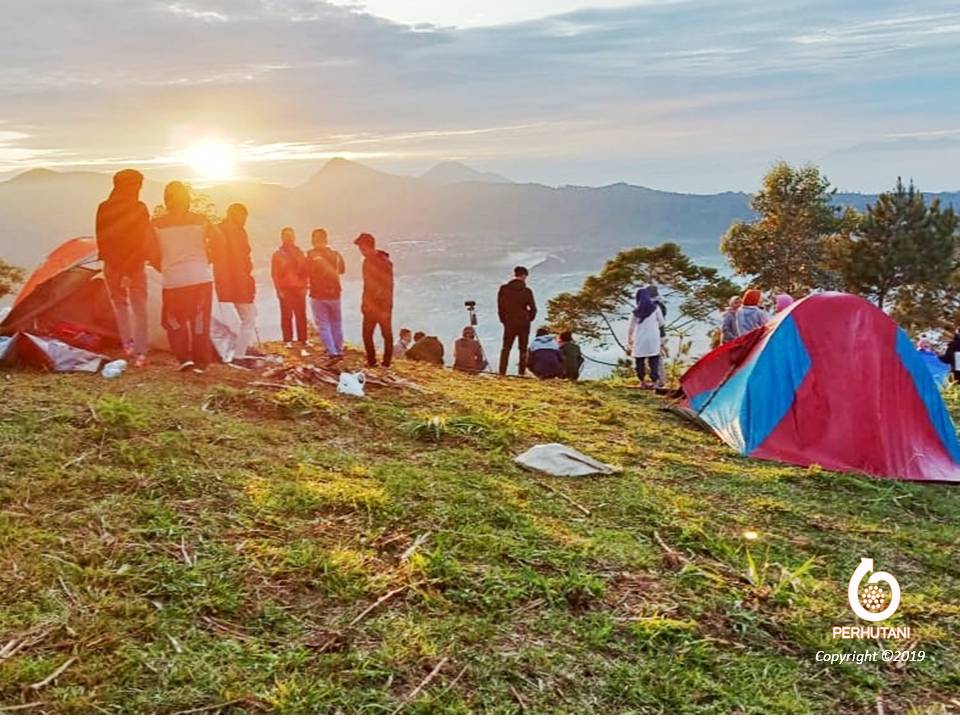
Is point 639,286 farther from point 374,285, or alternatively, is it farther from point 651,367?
point 374,285

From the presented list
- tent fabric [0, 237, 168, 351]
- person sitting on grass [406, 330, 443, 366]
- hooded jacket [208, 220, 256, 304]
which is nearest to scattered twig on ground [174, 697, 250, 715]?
tent fabric [0, 237, 168, 351]

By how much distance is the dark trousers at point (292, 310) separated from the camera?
1105 centimetres

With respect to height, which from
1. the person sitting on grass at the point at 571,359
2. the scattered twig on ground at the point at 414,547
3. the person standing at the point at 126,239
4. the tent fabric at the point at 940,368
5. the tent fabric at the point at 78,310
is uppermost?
the person standing at the point at 126,239

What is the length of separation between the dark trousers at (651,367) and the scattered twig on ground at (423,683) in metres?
8.72

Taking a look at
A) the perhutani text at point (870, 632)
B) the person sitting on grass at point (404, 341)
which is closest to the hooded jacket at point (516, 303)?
the person sitting on grass at point (404, 341)

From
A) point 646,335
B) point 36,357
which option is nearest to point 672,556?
point 36,357

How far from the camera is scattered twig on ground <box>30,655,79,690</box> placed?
257 cm

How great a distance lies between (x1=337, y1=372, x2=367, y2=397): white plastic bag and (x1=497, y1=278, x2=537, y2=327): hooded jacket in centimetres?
413

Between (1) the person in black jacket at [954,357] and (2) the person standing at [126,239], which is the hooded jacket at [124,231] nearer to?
(2) the person standing at [126,239]

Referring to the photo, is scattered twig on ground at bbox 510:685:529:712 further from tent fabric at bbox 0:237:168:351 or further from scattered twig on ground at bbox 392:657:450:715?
tent fabric at bbox 0:237:168:351

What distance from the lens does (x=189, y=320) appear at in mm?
7398

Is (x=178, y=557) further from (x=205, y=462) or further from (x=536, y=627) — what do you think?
(x=536, y=627)

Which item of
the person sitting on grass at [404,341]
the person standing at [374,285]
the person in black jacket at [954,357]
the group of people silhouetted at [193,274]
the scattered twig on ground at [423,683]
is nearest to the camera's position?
the scattered twig on ground at [423,683]

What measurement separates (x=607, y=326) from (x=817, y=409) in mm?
26552
